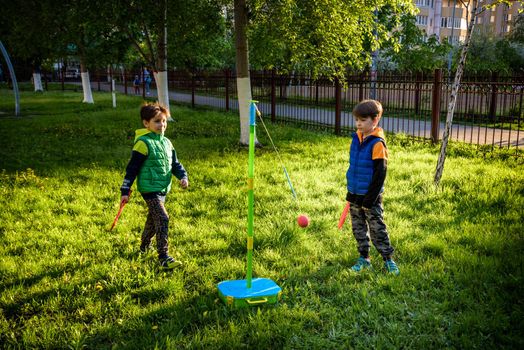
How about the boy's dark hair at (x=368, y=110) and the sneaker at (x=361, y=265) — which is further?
the sneaker at (x=361, y=265)

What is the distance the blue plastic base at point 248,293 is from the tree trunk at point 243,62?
7726 millimetres

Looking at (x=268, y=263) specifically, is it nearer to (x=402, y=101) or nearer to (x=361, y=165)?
(x=361, y=165)

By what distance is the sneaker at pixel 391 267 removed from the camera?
4.31m

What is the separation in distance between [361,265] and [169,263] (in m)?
1.86

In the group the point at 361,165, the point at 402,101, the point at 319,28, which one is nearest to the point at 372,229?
the point at 361,165

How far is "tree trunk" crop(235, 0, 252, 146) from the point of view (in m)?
11.0

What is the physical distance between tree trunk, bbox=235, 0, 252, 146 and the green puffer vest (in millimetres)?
6807

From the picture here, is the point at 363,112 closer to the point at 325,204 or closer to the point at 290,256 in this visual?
the point at 290,256

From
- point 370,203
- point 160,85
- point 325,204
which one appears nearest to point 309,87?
point 160,85

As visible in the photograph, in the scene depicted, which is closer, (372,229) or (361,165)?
(361,165)

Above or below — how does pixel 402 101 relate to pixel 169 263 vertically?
above

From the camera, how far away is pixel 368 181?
4.22m

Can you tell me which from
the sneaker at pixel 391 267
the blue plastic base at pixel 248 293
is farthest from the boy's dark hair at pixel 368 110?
the blue plastic base at pixel 248 293

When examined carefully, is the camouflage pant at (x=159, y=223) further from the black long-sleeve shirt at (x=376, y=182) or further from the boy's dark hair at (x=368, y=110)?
the boy's dark hair at (x=368, y=110)
